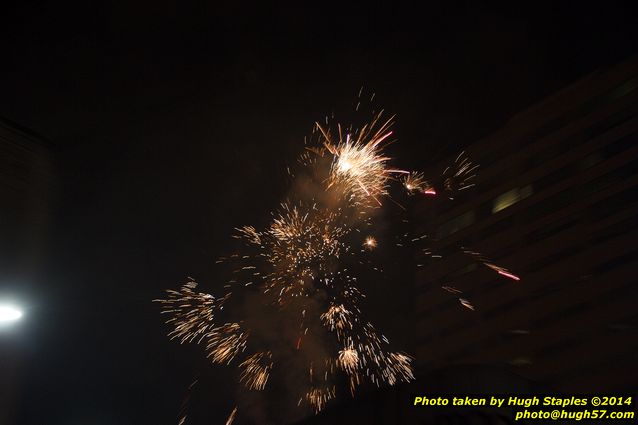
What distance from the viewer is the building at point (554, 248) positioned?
3666cm

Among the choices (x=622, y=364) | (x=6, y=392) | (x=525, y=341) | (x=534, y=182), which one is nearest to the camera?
(x=6, y=392)

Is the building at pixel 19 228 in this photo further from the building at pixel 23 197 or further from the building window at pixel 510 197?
the building window at pixel 510 197

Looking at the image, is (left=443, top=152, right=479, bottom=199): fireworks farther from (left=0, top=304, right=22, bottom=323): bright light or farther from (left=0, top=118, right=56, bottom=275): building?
(left=0, top=304, right=22, bottom=323): bright light

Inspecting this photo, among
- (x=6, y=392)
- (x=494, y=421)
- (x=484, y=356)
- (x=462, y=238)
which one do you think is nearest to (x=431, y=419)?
(x=494, y=421)

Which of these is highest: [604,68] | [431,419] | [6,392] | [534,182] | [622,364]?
[604,68]

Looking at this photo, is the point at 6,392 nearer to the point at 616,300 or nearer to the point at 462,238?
the point at 616,300

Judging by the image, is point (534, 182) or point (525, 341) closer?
point (525, 341)

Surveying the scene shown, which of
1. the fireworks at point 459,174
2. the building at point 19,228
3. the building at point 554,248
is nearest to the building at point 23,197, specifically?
the building at point 19,228

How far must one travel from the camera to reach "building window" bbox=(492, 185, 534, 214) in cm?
4692

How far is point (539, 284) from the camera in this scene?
43.4 metres

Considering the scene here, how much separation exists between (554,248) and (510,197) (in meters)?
7.55

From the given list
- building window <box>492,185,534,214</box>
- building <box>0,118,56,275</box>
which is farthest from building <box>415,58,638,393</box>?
building <box>0,118,56,275</box>

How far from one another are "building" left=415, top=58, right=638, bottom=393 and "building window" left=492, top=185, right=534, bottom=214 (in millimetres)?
116

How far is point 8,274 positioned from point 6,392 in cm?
204
